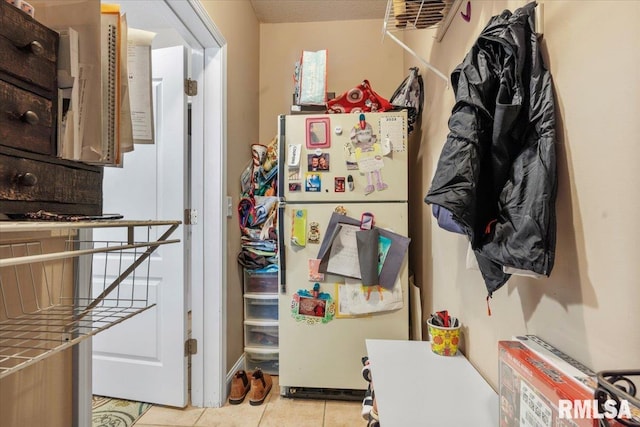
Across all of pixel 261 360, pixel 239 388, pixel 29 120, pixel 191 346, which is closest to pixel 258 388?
pixel 239 388

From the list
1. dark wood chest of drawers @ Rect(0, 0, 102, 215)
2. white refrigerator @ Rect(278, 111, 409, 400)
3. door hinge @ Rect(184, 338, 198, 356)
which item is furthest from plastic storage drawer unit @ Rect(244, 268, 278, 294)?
dark wood chest of drawers @ Rect(0, 0, 102, 215)

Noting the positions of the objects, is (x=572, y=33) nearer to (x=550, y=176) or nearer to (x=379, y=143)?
(x=550, y=176)

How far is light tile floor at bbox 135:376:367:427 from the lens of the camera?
162 centimetres

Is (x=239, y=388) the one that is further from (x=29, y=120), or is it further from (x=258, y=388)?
(x=29, y=120)

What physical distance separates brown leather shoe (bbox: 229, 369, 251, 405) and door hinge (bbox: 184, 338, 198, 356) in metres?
0.32

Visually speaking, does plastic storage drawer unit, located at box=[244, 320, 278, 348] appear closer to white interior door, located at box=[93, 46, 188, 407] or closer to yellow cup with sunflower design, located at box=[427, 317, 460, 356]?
white interior door, located at box=[93, 46, 188, 407]

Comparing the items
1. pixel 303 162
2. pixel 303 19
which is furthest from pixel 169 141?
pixel 303 19

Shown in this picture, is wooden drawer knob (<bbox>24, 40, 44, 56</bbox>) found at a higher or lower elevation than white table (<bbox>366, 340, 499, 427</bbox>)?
higher

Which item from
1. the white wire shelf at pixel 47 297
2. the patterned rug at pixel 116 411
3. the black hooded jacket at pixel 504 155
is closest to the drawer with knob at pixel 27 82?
the white wire shelf at pixel 47 297

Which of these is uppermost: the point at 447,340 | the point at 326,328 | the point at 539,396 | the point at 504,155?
the point at 504,155

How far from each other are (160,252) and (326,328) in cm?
108

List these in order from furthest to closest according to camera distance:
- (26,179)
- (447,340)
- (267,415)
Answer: (267,415) < (447,340) < (26,179)

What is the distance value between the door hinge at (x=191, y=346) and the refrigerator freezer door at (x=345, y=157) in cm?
Result: 101

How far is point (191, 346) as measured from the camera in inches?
69.2
